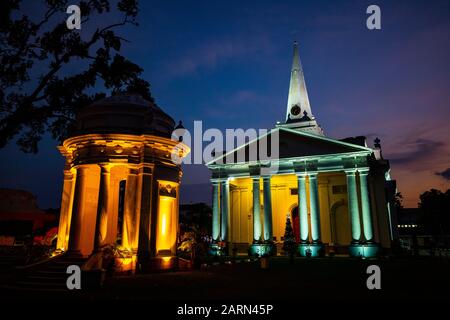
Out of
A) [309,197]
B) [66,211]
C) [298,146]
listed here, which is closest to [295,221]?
[309,197]

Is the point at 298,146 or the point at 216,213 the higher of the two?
the point at 298,146

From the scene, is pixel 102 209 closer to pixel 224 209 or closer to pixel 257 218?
pixel 257 218

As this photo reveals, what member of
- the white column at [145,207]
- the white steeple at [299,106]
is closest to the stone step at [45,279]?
the white column at [145,207]

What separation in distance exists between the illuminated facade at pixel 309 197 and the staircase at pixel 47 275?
58.3ft

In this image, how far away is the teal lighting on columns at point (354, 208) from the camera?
26859 mm

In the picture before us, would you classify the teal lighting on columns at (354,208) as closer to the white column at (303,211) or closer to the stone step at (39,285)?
the white column at (303,211)

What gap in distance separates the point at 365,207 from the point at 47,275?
78.4 feet

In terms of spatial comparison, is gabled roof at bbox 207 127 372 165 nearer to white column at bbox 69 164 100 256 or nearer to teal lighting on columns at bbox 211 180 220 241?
teal lighting on columns at bbox 211 180 220 241

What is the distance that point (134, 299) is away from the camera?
764 centimetres

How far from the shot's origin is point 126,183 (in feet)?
42.7

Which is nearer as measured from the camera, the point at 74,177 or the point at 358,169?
the point at 74,177

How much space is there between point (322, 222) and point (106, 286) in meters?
26.9
